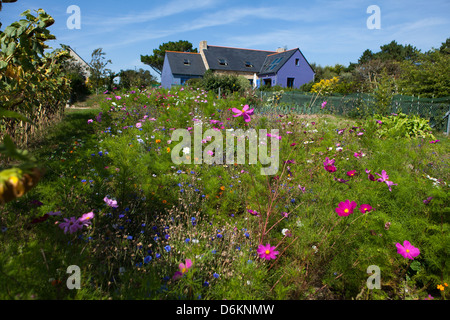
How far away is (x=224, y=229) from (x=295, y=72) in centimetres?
3296

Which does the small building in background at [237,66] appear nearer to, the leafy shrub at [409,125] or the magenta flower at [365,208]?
the leafy shrub at [409,125]

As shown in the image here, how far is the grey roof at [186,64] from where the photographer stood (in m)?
31.7

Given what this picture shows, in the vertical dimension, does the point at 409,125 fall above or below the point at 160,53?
below

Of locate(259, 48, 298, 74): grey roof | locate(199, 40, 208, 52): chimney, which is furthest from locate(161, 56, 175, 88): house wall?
locate(259, 48, 298, 74): grey roof

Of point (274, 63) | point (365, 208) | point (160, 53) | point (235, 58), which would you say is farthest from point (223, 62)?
point (365, 208)

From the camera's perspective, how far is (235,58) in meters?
34.4

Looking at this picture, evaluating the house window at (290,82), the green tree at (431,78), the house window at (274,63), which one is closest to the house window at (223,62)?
the house window at (274,63)

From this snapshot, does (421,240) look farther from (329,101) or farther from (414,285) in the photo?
(329,101)

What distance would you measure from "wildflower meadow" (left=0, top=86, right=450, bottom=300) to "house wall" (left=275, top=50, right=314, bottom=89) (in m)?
29.5

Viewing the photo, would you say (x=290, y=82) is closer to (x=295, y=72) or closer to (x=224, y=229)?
(x=295, y=72)

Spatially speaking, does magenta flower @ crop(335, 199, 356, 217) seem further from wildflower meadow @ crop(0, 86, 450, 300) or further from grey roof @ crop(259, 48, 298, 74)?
grey roof @ crop(259, 48, 298, 74)
